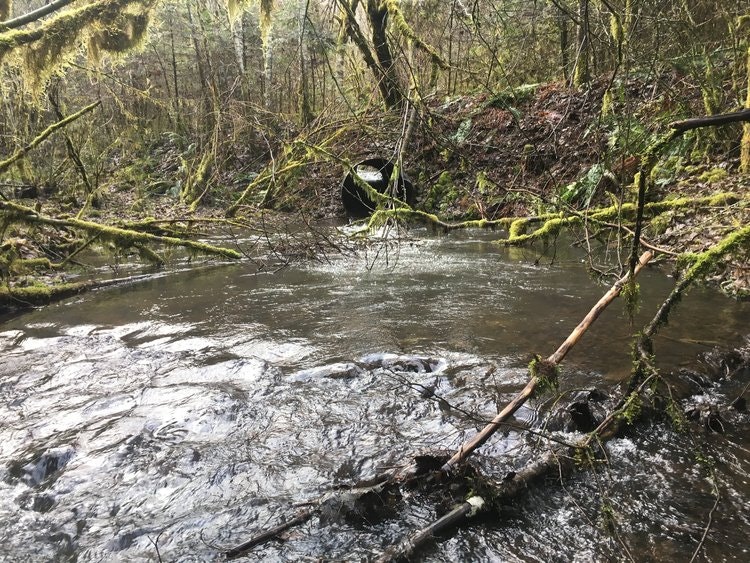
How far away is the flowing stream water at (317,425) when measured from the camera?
7.52ft

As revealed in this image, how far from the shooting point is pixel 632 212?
5.05m

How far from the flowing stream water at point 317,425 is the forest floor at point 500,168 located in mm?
1269

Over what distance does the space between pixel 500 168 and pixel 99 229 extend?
8.39m

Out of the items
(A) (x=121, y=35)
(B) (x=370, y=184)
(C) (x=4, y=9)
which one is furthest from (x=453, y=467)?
(C) (x=4, y=9)

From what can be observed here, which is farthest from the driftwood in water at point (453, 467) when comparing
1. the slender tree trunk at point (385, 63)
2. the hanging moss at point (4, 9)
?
the hanging moss at point (4, 9)

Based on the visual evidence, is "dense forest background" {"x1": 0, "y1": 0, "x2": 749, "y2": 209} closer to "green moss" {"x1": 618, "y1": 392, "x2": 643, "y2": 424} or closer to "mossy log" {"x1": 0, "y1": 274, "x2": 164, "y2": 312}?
"green moss" {"x1": 618, "y1": 392, "x2": 643, "y2": 424}

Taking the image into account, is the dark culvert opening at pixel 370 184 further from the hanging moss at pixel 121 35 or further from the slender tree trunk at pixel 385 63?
the hanging moss at pixel 121 35

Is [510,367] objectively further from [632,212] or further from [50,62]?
[50,62]

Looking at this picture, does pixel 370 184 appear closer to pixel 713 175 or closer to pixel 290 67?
pixel 290 67

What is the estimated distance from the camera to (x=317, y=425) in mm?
3252

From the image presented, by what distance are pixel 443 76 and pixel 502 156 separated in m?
4.85

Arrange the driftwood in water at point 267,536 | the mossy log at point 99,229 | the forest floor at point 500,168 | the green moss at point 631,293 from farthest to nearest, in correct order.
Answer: the forest floor at point 500,168 < the mossy log at point 99,229 < the green moss at point 631,293 < the driftwood in water at point 267,536

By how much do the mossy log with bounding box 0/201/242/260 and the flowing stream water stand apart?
3.21 ft

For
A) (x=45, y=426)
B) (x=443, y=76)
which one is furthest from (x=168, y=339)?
(x=443, y=76)
